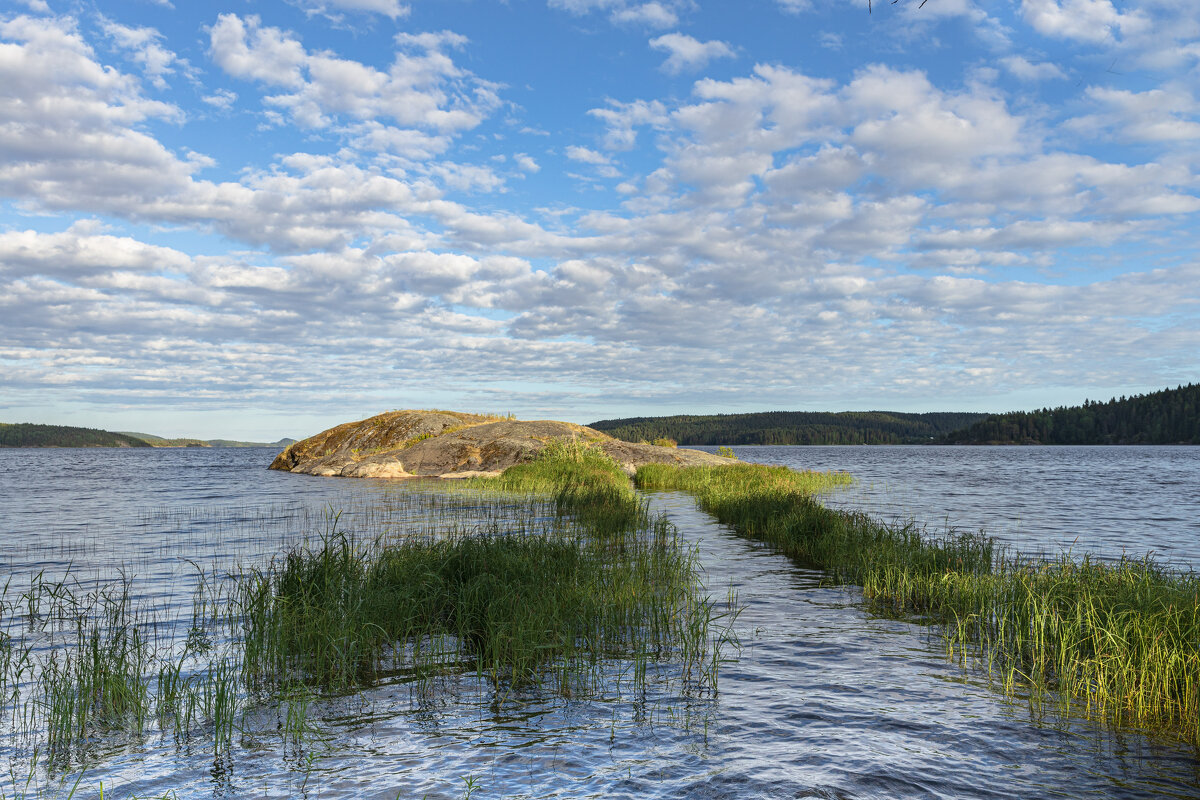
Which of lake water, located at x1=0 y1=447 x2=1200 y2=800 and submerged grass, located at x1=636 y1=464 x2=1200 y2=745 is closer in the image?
lake water, located at x1=0 y1=447 x2=1200 y2=800

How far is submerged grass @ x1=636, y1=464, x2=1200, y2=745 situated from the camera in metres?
6.03

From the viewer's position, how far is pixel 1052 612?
327 inches

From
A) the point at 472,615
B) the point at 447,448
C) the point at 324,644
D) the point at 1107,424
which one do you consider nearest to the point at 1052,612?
the point at 472,615

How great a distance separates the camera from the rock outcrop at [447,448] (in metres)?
37.0

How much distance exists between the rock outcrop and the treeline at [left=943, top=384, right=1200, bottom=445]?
479ft

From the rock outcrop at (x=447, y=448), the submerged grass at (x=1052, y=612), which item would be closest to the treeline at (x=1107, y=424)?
the rock outcrop at (x=447, y=448)

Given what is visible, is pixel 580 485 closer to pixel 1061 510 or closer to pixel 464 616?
pixel 464 616

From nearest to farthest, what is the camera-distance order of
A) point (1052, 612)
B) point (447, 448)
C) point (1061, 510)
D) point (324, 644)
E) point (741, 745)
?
point (741, 745) → point (324, 644) → point (1052, 612) → point (1061, 510) → point (447, 448)

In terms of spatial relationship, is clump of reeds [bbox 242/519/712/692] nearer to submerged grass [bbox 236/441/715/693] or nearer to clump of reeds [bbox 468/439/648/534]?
submerged grass [bbox 236/441/715/693]

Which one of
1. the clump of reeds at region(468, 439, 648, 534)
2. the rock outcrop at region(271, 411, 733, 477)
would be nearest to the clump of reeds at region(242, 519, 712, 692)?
the clump of reeds at region(468, 439, 648, 534)

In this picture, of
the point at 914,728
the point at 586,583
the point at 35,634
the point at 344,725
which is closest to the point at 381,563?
the point at 586,583

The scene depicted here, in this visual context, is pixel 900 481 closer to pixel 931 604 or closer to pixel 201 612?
pixel 931 604

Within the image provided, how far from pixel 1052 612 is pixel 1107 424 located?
183284mm

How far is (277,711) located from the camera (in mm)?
5812
